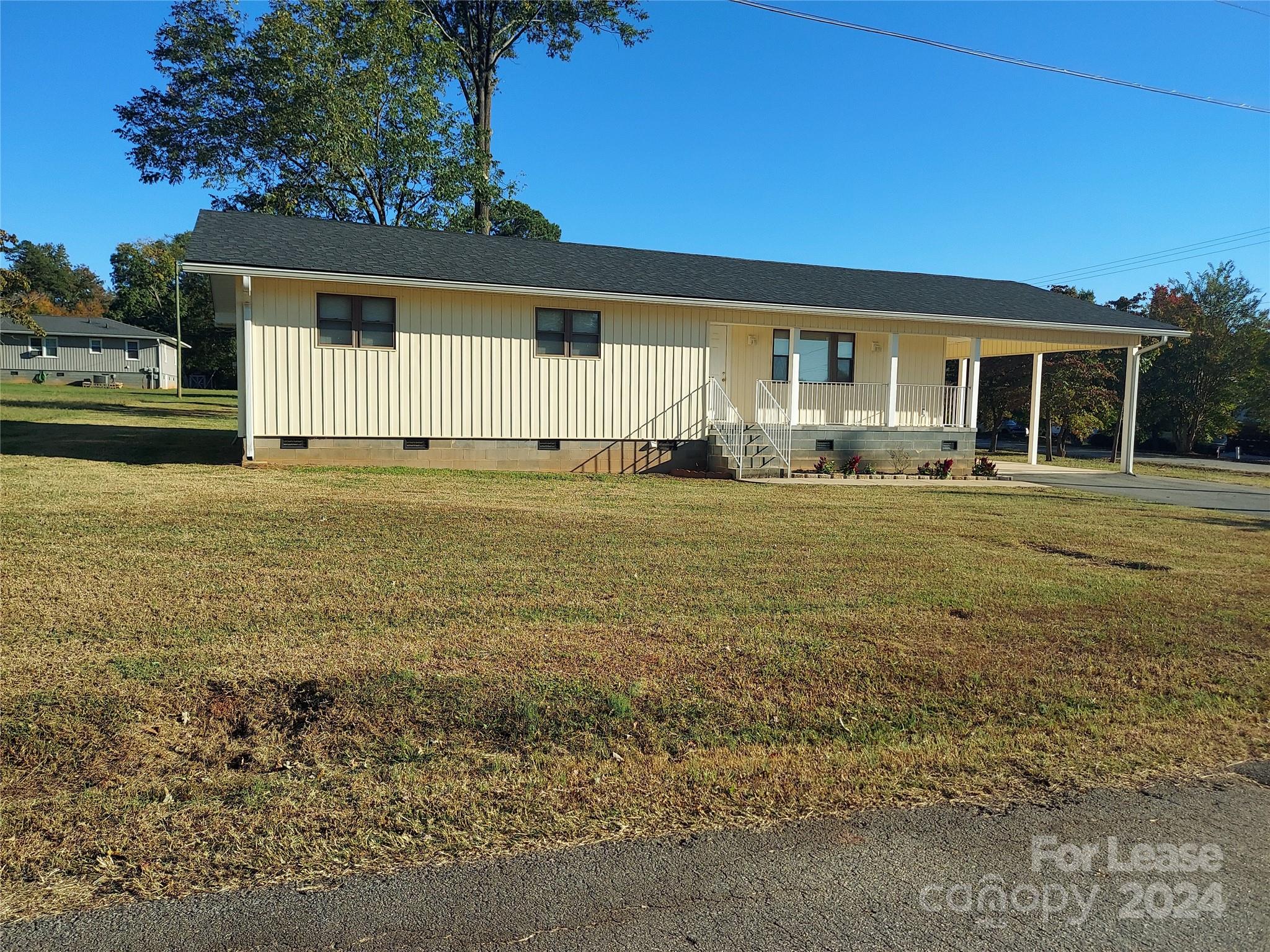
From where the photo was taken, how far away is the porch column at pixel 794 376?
54.4 ft

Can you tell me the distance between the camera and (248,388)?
13484mm

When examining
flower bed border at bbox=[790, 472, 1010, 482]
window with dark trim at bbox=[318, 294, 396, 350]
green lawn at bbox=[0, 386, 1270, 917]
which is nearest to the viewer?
green lawn at bbox=[0, 386, 1270, 917]

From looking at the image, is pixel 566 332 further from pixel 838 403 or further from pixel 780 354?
pixel 838 403

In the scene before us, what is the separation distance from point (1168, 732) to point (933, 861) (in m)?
2.01

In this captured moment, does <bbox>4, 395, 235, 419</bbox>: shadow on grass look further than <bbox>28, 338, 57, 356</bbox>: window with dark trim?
No

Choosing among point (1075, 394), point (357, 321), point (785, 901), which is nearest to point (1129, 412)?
point (1075, 394)

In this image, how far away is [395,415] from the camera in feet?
47.4

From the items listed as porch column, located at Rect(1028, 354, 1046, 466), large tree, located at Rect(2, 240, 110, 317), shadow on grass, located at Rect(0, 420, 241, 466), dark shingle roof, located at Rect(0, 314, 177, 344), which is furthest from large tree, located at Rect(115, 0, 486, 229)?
large tree, located at Rect(2, 240, 110, 317)

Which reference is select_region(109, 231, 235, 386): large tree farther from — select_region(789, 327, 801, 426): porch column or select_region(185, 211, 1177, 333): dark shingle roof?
select_region(789, 327, 801, 426): porch column

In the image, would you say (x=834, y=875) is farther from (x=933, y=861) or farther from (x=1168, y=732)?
(x=1168, y=732)

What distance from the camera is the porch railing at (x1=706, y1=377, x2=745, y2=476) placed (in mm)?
15984

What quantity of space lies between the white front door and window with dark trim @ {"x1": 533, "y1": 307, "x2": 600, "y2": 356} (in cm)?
254

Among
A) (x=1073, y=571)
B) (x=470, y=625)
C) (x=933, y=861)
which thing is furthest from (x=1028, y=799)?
(x=1073, y=571)

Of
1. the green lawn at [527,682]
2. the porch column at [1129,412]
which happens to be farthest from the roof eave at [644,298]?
the green lawn at [527,682]
